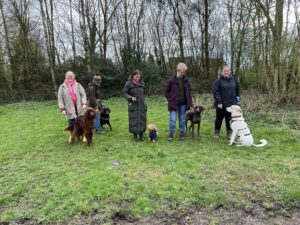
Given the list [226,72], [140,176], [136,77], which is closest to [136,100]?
[136,77]

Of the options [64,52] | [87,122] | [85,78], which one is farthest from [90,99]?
[64,52]

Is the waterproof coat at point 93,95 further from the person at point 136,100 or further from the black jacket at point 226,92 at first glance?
the black jacket at point 226,92

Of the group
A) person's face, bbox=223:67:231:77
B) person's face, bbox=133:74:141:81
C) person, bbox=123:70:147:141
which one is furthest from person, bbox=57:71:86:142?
person's face, bbox=223:67:231:77

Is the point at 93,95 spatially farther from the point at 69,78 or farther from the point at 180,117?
the point at 180,117

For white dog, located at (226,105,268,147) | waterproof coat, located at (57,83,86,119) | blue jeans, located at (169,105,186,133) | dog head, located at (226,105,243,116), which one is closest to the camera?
white dog, located at (226,105,268,147)

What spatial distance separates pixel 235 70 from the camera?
20.3 m

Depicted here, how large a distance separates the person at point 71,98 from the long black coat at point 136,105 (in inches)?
43.4

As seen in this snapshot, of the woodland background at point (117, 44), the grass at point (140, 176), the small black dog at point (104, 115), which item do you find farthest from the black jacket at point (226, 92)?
the woodland background at point (117, 44)

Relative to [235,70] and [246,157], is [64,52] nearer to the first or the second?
[235,70]

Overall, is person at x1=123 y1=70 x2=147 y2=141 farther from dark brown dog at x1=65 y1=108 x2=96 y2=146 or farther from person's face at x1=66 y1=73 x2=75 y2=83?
person's face at x1=66 y1=73 x2=75 y2=83

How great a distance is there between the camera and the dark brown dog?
6.94 metres

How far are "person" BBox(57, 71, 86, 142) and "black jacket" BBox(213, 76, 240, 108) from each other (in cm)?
324

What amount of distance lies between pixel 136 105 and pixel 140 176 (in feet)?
8.69

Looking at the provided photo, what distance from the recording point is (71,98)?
7.15 meters
